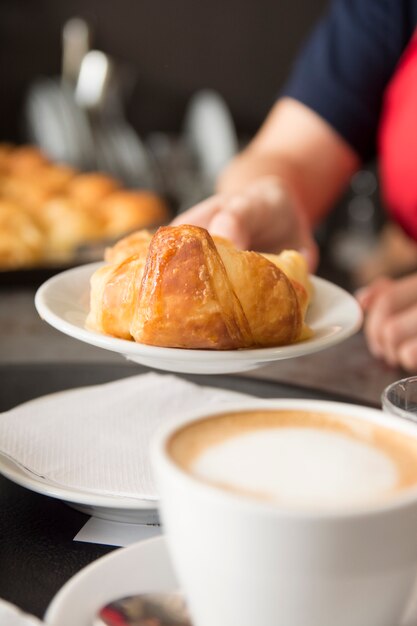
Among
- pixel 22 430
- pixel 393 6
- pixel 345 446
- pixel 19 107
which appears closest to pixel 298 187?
pixel 393 6

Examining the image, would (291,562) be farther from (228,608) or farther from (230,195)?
(230,195)

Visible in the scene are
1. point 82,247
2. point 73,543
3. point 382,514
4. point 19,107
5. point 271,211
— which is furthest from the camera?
point 19,107

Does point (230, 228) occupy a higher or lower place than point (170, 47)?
higher

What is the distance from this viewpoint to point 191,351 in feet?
1.60

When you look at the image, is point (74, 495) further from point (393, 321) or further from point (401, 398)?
point (393, 321)

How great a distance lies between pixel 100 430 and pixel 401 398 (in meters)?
0.19

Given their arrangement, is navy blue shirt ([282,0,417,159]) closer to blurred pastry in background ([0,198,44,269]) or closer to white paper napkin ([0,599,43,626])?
blurred pastry in background ([0,198,44,269])

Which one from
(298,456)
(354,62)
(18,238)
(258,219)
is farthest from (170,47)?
(298,456)

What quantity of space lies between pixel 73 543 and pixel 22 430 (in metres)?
0.11

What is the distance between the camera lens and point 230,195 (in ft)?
2.86

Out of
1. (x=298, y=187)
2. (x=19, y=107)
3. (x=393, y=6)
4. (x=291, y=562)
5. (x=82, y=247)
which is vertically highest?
(x=393, y=6)

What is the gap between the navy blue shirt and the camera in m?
1.11

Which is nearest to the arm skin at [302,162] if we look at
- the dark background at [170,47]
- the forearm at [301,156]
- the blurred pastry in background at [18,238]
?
the forearm at [301,156]

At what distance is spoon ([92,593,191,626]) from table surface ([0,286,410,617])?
5 centimetres
